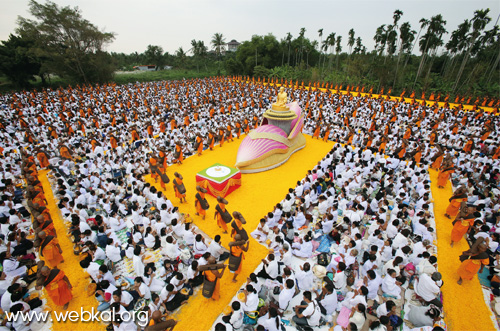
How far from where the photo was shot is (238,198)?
8.73 metres

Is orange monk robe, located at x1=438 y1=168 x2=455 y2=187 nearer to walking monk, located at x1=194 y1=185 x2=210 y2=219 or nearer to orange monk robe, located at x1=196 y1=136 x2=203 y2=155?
walking monk, located at x1=194 y1=185 x2=210 y2=219

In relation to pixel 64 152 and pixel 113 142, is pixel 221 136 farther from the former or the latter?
pixel 64 152

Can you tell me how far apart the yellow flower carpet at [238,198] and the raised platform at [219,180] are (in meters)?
0.28

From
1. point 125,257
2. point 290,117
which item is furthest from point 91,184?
point 290,117

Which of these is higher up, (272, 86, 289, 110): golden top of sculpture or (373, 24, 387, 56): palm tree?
(373, 24, 387, 56): palm tree

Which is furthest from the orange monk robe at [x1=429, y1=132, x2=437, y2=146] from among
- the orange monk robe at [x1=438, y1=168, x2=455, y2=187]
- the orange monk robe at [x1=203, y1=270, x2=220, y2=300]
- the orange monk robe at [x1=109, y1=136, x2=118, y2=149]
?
the orange monk robe at [x1=109, y1=136, x2=118, y2=149]

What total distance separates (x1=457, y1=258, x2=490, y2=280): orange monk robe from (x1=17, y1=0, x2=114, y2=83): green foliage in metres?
39.6

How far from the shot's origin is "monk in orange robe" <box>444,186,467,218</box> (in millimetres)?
7107

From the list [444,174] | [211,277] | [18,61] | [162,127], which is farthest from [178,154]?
[18,61]

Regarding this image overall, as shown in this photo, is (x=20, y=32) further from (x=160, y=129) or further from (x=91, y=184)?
(x=91, y=184)

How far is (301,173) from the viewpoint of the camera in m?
10.6

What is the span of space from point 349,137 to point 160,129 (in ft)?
39.7

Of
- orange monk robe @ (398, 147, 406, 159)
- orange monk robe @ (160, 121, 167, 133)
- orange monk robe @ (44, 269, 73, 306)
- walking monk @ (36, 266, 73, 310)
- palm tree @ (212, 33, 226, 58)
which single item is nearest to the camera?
walking monk @ (36, 266, 73, 310)

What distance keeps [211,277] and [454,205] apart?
27.2ft
